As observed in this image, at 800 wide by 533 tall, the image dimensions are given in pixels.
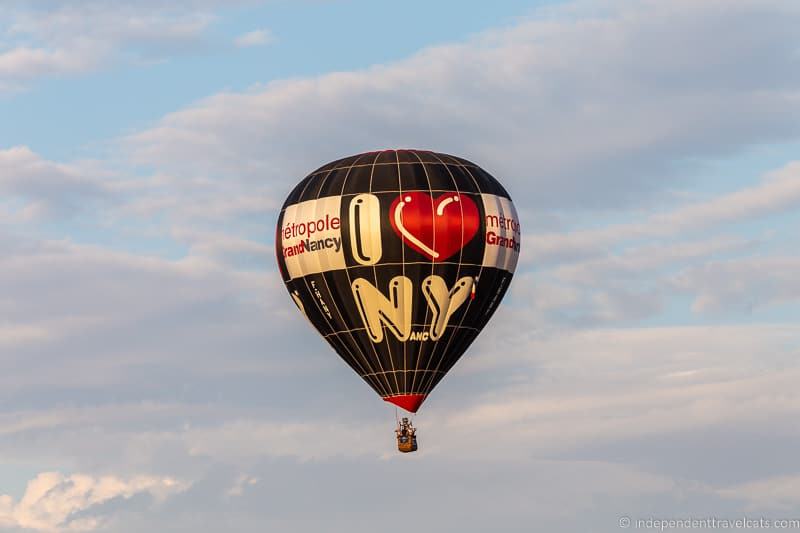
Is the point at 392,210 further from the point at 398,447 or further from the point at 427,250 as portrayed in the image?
the point at 398,447

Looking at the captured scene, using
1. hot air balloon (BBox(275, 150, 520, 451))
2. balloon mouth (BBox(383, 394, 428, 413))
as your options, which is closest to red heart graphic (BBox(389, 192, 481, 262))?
hot air balloon (BBox(275, 150, 520, 451))

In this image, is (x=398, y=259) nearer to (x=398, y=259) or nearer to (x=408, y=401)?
(x=398, y=259)

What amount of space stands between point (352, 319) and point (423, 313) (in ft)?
8.95

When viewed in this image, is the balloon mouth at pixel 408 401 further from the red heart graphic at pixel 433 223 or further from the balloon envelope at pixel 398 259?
the red heart graphic at pixel 433 223

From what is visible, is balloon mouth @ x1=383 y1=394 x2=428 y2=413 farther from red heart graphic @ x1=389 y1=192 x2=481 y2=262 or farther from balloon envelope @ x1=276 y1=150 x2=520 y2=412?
red heart graphic @ x1=389 y1=192 x2=481 y2=262

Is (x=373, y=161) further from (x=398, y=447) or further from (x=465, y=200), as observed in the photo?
(x=398, y=447)

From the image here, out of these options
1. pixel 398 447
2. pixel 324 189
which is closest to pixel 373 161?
pixel 324 189

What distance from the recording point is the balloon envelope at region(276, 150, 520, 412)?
102812 millimetres

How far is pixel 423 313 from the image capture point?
103562 mm

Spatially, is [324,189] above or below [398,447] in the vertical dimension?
above

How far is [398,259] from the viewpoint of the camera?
10269 centimetres

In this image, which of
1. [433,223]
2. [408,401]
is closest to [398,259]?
[433,223]

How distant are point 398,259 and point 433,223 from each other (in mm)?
1883

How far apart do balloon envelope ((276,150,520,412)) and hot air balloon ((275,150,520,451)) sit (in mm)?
38
